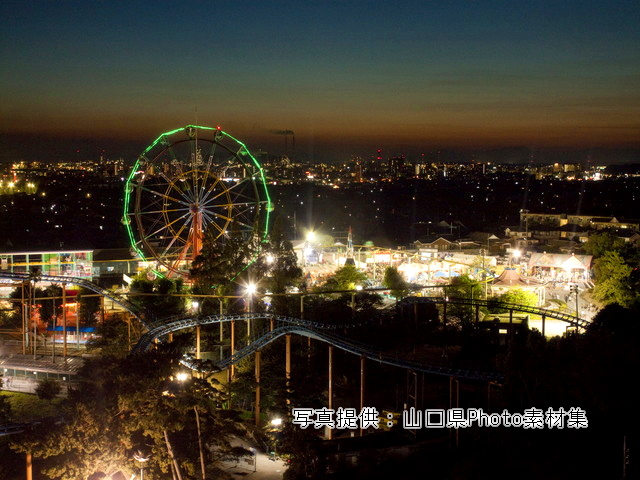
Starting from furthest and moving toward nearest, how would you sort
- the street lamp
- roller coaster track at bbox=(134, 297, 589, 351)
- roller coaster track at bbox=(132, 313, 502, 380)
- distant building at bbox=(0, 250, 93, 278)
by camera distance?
distant building at bbox=(0, 250, 93, 278) < roller coaster track at bbox=(134, 297, 589, 351) < roller coaster track at bbox=(132, 313, 502, 380) < the street lamp

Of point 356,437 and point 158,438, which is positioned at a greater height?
point 158,438

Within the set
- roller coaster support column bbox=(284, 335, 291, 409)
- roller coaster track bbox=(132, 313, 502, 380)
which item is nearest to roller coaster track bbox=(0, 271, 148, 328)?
roller coaster track bbox=(132, 313, 502, 380)

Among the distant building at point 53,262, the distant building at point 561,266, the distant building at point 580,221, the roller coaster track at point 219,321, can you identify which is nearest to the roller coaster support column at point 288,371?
the roller coaster track at point 219,321

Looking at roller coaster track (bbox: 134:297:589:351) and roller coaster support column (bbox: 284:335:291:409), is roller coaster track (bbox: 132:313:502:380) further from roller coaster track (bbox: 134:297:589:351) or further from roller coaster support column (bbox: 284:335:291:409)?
roller coaster support column (bbox: 284:335:291:409)

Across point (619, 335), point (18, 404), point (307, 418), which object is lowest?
point (18, 404)

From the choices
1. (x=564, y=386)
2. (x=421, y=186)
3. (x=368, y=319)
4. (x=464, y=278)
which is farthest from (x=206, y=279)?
(x=421, y=186)

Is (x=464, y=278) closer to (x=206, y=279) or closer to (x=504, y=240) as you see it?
(x=206, y=279)

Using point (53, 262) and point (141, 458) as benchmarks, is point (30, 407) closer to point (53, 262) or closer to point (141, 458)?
point (141, 458)

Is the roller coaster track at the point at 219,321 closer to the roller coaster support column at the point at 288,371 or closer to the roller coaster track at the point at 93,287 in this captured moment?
the roller coaster support column at the point at 288,371
